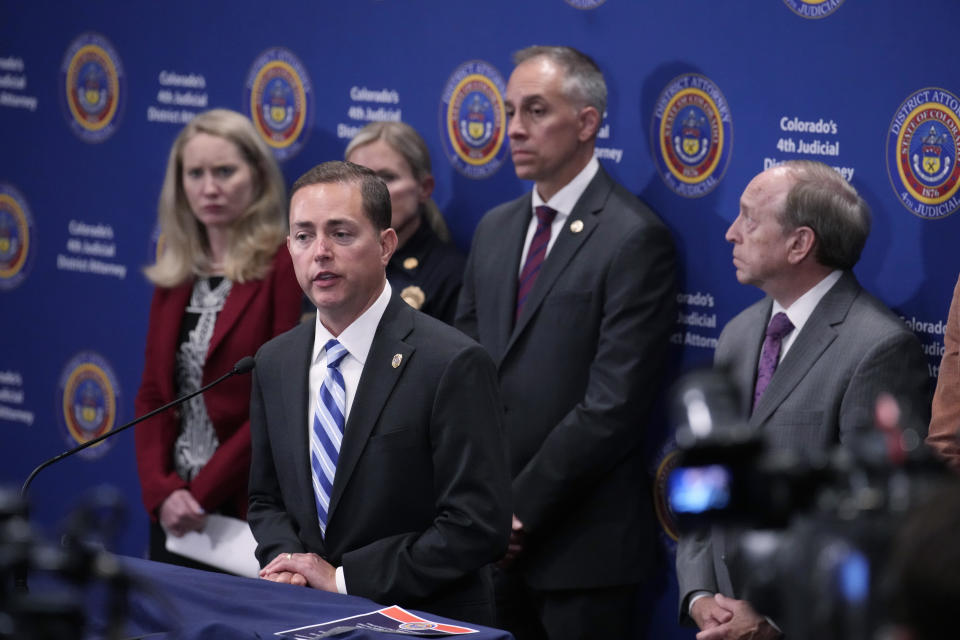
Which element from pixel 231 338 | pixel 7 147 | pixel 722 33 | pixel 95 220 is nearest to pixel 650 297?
pixel 722 33

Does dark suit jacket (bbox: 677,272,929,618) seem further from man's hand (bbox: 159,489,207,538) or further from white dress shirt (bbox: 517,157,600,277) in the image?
man's hand (bbox: 159,489,207,538)

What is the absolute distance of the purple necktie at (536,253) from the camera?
14.1 feet

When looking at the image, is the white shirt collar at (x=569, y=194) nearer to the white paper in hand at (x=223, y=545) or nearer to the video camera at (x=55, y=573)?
the white paper in hand at (x=223, y=545)

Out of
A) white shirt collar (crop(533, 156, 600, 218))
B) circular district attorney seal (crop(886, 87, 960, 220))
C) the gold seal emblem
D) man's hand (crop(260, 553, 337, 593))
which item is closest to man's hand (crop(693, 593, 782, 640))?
man's hand (crop(260, 553, 337, 593))

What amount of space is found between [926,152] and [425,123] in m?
2.07

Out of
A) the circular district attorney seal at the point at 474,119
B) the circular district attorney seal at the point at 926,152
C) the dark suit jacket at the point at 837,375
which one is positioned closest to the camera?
the dark suit jacket at the point at 837,375

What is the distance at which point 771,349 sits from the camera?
369cm

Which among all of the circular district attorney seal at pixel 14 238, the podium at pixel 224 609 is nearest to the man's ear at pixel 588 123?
the podium at pixel 224 609

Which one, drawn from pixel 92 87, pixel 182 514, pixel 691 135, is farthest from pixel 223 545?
pixel 92 87

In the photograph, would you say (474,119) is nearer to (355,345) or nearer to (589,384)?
(589,384)

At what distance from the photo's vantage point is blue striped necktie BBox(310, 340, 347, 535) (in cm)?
315

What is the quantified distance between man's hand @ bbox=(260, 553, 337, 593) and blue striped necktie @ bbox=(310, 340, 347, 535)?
120 millimetres

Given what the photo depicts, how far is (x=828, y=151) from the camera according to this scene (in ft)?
13.3

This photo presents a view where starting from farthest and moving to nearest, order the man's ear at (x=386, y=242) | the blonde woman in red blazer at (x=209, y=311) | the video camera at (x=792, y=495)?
the blonde woman in red blazer at (x=209, y=311) → the man's ear at (x=386, y=242) → the video camera at (x=792, y=495)
